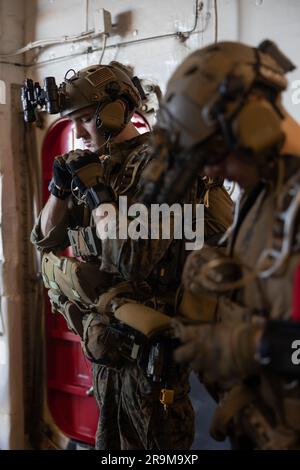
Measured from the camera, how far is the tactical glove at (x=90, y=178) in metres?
1.43

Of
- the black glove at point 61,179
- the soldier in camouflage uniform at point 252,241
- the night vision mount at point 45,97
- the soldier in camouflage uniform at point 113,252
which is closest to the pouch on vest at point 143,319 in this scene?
the soldier in camouflage uniform at point 113,252

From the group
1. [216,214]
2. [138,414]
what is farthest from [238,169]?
[138,414]

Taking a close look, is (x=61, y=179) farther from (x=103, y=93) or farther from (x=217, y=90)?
(x=217, y=90)

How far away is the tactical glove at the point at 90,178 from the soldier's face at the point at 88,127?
0.12 metres

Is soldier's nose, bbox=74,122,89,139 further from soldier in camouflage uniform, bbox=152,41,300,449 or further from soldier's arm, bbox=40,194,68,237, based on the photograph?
soldier in camouflage uniform, bbox=152,41,300,449

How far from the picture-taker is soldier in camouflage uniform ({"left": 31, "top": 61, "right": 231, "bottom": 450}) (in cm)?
147

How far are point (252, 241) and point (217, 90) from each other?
29cm

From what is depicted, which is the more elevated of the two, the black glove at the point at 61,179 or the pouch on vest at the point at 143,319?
the black glove at the point at 61,179

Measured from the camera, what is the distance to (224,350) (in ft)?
2.77

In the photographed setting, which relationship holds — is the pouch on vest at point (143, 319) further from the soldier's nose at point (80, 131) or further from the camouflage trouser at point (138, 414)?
the soldier's nose at point (80, 131)

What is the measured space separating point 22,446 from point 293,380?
2157 millimetres

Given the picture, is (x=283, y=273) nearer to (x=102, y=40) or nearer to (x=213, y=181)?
(x=213, y=181)

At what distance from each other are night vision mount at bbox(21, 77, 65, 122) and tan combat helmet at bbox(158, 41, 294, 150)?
75cm

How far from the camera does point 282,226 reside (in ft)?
2.82
